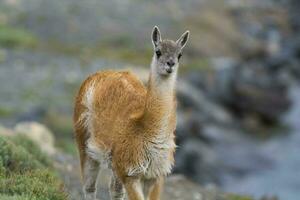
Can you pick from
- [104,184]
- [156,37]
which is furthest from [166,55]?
[104,184]

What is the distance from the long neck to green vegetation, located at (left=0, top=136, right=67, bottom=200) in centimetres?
174

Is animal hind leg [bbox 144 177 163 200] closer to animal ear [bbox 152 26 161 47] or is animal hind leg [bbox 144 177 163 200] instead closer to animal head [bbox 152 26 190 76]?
animal head [bbox 152 26 190 76]

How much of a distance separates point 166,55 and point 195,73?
1021 inches

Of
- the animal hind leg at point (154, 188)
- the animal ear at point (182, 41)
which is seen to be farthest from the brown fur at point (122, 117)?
the animal ear at point (182, 41)

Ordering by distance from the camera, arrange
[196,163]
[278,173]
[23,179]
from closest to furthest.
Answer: [23,179] < [196,163] < [278,173]

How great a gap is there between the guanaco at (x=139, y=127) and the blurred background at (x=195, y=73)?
19.5ft

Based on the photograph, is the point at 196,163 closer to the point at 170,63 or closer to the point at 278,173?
the point at 278,173

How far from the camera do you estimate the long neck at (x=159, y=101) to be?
410 inches

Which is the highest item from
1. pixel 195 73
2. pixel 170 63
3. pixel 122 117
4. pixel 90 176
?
pixel 195 73

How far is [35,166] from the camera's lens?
44.4ft

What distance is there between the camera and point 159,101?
10.5 metres

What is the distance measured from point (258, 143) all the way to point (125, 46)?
1015cm

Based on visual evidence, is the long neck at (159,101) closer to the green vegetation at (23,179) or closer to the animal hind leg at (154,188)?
the animal hind leg at (154,188)

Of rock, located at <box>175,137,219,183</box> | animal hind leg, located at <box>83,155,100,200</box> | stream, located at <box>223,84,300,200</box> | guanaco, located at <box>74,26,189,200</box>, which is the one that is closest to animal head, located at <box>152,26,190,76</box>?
guanaco, located at <box>74,26,189,200</box>
